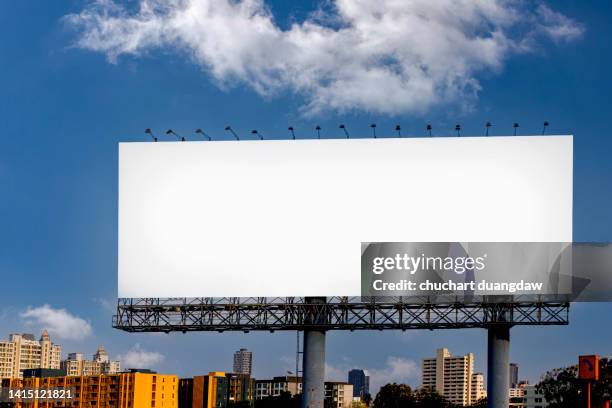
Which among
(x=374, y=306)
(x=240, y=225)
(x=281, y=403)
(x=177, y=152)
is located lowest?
(x=281, y=403)

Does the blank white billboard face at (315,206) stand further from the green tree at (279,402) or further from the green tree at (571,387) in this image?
the green tree at (279,402)

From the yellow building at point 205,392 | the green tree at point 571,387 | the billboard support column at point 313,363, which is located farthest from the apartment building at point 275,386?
the billboard support column at point 313,363

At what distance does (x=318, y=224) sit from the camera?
40875 mm

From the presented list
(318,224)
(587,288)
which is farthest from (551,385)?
(318,224)

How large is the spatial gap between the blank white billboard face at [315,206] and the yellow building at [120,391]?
6352cm

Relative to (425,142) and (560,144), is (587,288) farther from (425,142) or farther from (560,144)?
(425,142)

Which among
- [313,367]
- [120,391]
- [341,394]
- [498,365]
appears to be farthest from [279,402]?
[498,365]

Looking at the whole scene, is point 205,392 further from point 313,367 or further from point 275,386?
point 313,367

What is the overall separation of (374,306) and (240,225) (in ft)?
21.7

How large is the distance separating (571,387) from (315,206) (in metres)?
36.6

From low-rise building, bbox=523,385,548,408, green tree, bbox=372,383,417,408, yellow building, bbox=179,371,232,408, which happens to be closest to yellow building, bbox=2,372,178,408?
yellow building, bbox=179,371,232,408

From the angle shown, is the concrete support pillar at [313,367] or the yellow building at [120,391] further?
the yellow building at [120,391]

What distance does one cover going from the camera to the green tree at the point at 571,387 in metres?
65.8

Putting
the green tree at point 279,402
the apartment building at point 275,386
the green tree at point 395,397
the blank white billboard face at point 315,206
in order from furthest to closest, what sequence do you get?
the apartment building at point 275,386, the green tree at point 279,402, the green tree at point 395,397, the blank white billboard face at point 315,206
